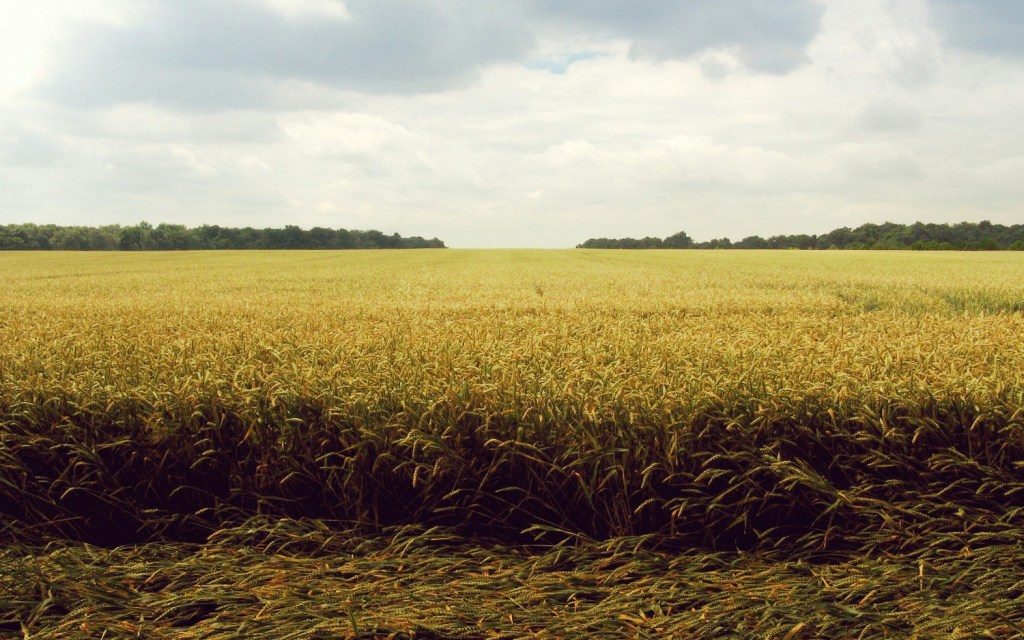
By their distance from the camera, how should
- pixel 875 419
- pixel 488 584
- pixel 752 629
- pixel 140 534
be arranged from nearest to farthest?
pixel 752 629
pixel 488 584
pixel 875 419
pixel 140 534

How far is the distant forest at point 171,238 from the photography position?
258ft

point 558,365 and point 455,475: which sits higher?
point 558,365

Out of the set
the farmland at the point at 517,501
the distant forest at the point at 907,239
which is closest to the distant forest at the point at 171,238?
the distant forest at the point at 907,239

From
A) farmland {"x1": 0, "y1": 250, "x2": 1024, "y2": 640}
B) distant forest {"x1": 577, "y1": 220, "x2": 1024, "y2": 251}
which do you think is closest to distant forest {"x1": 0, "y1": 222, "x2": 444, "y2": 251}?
distant forest {"x1": 577, "y1": 220, "x2": 1024, "y2": 251}

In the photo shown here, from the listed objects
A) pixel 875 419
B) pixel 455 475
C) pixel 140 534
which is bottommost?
pixel 140 534

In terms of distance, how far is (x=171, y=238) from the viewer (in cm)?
8350

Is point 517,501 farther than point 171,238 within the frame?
No

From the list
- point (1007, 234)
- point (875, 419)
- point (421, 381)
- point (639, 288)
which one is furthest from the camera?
point (1007, 234)

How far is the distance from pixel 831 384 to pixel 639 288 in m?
10.3

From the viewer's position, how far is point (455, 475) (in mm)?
3186

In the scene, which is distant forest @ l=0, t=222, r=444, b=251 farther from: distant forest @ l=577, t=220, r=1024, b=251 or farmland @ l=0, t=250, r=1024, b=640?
farmland @ l=0, t=250, r=1024, b=640

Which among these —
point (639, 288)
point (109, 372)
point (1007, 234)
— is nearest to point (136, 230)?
point (639, 288)

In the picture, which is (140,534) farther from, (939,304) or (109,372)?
(939,304)

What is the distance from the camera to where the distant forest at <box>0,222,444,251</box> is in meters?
78.6
